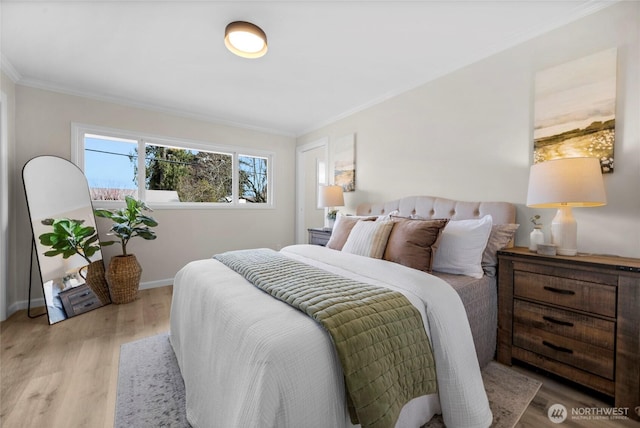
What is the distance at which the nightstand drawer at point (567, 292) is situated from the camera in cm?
143

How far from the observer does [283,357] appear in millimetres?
869

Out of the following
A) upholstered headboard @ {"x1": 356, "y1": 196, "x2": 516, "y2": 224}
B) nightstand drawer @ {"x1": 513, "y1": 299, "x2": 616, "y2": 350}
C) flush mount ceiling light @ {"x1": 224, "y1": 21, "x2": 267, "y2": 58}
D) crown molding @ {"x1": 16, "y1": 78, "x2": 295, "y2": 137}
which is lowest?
nightstand drawer @ {"x1": 513, "y1": 299, "x2": 616, "y2": 350}

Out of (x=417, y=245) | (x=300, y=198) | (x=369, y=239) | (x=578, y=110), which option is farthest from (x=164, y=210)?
(x=578, y=110)

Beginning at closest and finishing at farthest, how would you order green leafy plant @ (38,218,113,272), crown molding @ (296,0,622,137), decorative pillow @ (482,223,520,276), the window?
crown molding @ (296,0,622,137) < decorative pillow @ (482,223,520,276) < green leafy plant @ (38,218,113,272) < the window

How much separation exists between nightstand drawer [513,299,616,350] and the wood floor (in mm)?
338

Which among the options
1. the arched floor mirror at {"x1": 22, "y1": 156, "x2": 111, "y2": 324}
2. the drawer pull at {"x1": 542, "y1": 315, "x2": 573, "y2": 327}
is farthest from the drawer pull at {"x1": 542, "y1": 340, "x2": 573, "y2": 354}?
the arched floor mirror at {"x1": 22, "y1": 156, "x2": 111, "y2": 324}

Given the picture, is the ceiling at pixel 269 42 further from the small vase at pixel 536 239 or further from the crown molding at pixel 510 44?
the small vase at pixel 536 239

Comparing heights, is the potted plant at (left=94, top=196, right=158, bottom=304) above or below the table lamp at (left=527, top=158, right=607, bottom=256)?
below

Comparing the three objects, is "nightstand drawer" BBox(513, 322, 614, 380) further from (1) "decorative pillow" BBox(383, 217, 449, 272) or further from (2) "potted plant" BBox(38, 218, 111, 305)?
(2) "potted plant" BBox(38, 218, 111, 305)

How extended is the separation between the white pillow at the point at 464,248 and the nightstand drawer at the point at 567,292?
0.81 feet

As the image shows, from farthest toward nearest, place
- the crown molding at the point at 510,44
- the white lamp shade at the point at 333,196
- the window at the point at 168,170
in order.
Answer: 1. the white lamp shade at the point at 333,196
2. the window at the point at 168,170
3. the crown molding at the point at 510,44

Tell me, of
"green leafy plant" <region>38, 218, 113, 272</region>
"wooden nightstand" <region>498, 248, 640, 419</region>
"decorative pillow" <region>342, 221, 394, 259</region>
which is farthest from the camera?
Result: "green leafy plant" <region>38, 218, 113, 272</region>

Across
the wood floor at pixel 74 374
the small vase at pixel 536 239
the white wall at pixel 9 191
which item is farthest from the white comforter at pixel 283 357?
the white wall at pixel 9 191

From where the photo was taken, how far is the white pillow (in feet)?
6.05
